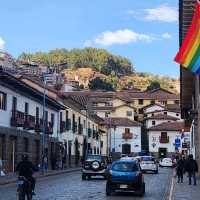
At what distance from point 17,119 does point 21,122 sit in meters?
1.14

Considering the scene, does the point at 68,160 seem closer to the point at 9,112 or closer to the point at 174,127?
the point at 9,112

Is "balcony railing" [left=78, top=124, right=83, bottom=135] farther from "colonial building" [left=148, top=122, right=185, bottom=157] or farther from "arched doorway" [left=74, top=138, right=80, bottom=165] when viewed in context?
"colonial building" [left=148, top=122, right=185, bottom=157]

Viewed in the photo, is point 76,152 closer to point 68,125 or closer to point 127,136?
point 68,125

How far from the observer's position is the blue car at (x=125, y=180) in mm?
24750

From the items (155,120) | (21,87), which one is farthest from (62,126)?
(155,120)

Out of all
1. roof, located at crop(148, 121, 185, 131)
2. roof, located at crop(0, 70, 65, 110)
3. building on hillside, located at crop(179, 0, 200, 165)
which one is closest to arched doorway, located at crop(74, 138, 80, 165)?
roof, located at crop(0, 70, 65, 110)

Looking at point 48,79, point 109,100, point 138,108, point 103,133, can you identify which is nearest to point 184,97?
point 48,79

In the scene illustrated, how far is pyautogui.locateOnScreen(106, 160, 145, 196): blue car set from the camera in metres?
24.8

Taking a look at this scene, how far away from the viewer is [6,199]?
2222 centimetres

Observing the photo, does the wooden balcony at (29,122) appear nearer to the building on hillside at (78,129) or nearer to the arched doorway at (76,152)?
the building on hillside at (78,129)

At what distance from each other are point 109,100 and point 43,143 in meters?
74.0

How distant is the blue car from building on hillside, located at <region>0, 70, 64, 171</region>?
61.1 feet

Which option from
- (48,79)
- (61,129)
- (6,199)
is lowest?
(6,199)

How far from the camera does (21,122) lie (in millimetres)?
47781
